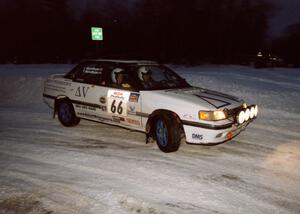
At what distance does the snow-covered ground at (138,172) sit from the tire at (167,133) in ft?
0.49

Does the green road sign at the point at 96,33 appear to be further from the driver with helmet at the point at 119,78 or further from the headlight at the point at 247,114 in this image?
the headlight at the point at 247,114

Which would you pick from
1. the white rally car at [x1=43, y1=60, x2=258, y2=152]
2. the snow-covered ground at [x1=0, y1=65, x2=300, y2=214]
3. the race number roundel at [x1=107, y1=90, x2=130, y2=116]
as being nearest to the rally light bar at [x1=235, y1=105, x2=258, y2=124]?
the white rally car at [x1=43, y1=60, x2=258, y2=152]

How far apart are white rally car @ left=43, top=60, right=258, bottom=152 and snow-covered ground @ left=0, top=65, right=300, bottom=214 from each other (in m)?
0.41

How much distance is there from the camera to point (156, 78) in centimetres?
668

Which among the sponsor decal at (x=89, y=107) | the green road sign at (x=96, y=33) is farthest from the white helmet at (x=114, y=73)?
the green road sign at (x=96, y=33)

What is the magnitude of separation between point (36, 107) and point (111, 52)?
29317 mm

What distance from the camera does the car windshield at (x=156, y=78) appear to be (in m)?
6.25

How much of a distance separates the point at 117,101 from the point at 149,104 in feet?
2.60

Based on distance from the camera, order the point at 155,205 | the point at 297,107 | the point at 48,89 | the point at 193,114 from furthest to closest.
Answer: the point at 297,107, the point at 48,89, the point at 193,114, the point at 155,205

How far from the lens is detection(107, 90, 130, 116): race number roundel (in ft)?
20.4

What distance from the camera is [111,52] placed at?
1554 inches

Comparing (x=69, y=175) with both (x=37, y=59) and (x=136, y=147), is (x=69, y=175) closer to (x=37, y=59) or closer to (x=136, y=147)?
(x=136, y=147)

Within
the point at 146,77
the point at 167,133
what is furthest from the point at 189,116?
the point at 146,77

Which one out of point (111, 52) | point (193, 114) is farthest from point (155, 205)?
point (111, 52)
